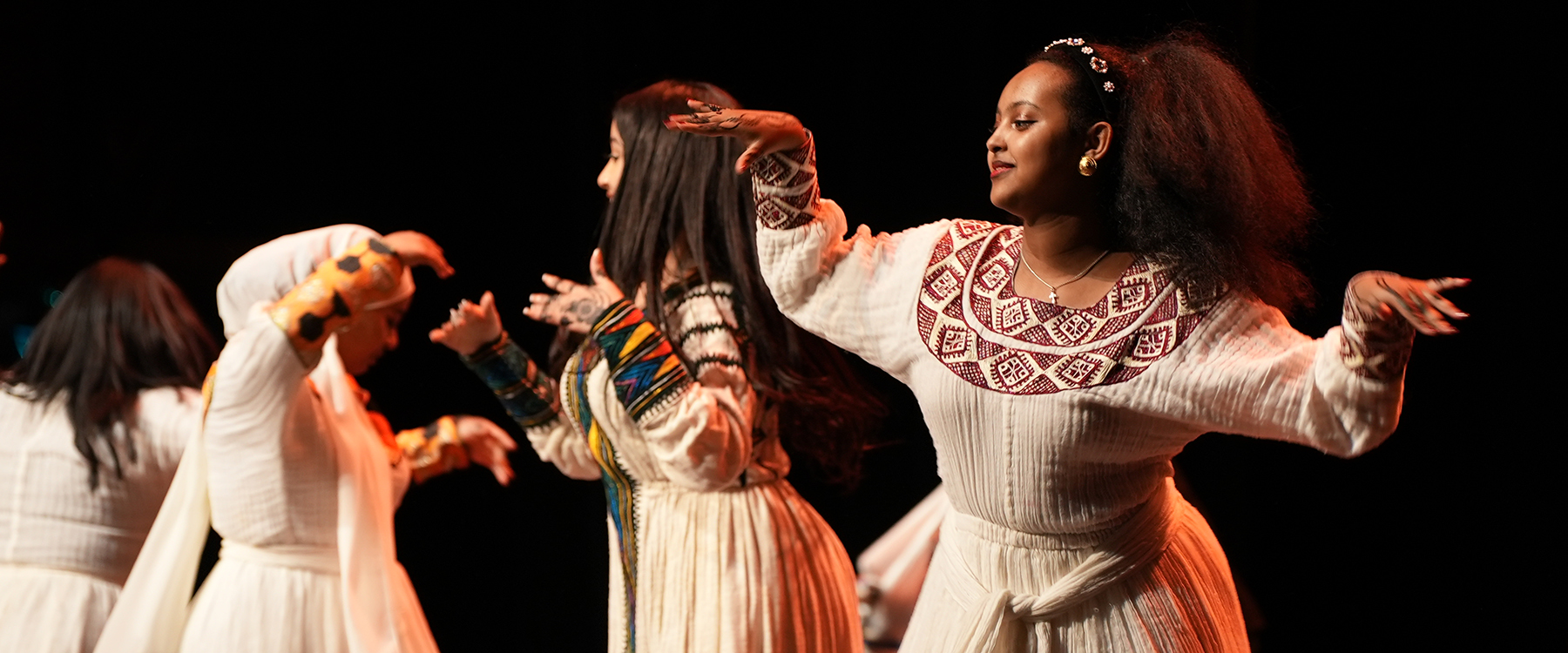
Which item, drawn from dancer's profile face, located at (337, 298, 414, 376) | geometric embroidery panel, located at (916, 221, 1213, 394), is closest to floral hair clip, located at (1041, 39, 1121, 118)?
geometric embroidery panel, located at (916, 221, 1213, 394)

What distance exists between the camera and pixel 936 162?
9.45 ft

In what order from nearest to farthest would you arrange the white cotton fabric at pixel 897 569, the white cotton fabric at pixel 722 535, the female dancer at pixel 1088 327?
the female dancer at pixel 1088 327 < the white cotton fabric at pixel 722 535 < the white cotton fabric at pixel 897 569

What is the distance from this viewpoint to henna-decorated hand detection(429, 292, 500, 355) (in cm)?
245

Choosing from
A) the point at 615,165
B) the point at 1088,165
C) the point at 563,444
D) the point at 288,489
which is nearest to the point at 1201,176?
the point at 1088,165

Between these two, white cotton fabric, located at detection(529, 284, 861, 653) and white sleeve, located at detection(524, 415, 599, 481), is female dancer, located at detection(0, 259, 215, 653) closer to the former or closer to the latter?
white sleeve, located at detection(524, 415, 599, 481)

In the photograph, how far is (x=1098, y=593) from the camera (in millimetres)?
1694

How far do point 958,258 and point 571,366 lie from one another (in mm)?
900

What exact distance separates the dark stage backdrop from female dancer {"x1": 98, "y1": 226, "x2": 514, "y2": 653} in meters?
0.72

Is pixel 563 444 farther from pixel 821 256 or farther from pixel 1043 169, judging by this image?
pixel 1043 169

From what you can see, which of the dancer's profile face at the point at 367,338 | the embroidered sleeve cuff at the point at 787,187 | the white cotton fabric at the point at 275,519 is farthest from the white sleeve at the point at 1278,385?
the dancer's profile face at the point at 367,338

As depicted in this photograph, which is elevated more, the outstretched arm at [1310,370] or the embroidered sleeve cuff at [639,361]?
the outstretched arm at [1310,370]

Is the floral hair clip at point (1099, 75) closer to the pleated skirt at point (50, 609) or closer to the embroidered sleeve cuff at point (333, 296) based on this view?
the embroidered sleeve cuff at point (333, 296)

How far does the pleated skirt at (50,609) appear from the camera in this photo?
102 inches

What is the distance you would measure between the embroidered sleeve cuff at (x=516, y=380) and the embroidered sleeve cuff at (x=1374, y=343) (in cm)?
153
